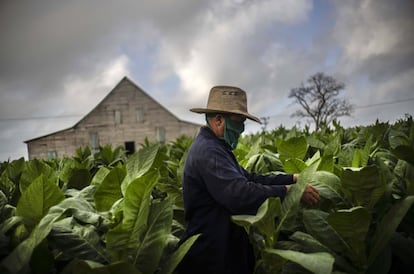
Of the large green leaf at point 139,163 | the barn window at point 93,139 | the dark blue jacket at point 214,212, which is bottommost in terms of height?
the barn window at point 93,139

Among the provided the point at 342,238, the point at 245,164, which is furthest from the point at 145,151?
the point at 245,164

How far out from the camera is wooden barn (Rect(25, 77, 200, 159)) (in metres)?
34.8

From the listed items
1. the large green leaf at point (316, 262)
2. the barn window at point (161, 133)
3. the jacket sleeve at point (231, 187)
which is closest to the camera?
the large green leaf at point (316, 262)

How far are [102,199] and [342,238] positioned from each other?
3.28 feet

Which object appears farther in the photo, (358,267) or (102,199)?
(102,199)

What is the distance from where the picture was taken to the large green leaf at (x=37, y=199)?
4.15 feet

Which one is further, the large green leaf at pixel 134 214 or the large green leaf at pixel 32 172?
the large green leaf at pixel 32 172

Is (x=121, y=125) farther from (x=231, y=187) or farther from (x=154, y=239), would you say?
(x=154, y=239)

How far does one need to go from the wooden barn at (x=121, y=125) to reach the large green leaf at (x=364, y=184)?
3320cm

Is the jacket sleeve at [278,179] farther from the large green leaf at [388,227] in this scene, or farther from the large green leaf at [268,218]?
the large green leaf at [388,227]

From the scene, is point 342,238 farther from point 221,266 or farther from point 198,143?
point 198,143

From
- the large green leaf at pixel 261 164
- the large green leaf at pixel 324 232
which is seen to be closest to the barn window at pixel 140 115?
the large green leaf at pixel 261 164

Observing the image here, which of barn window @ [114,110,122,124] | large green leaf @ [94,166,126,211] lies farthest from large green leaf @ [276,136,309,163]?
barn window @ [114,110,122,124]

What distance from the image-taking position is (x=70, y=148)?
117ft
